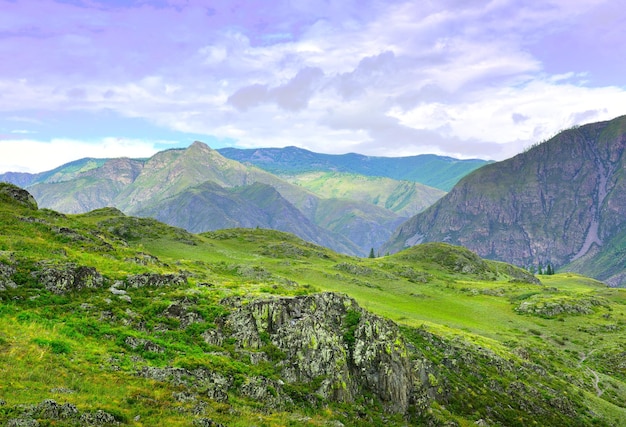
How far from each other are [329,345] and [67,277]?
75.2 feet

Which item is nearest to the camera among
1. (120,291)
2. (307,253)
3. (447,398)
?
(120,291)

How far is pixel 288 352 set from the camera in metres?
32.0

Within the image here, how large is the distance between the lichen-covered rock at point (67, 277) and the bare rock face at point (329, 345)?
39.4 feet

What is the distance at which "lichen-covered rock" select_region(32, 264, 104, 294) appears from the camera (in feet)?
104

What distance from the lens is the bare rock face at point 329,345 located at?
3145 cm

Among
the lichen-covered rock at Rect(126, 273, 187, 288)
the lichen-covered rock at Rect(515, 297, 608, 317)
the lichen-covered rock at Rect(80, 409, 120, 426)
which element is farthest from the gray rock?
the lichen-covered rock at Rect(515, 297, 608, 317)

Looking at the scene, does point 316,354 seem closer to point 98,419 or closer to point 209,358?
point 209,358

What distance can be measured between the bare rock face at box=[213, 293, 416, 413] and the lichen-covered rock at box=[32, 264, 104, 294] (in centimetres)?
1200

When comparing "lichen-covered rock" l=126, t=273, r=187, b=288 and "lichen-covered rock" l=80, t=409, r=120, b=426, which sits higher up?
"lichen-covered rock" l=126, t=273, r=187, b=288

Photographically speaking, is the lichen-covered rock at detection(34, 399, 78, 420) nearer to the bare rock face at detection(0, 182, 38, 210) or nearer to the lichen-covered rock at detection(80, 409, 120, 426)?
the lichen-covered rock at detection(80, 409, 120, 426)

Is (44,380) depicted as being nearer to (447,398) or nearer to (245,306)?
(245,306)

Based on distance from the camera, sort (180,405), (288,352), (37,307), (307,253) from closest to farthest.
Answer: (180,405) → (37,307) → (288,352) → (307,253)

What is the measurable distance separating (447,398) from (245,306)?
26.3m

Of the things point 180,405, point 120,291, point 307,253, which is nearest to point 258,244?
point 307,253
